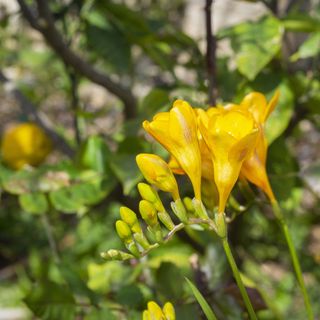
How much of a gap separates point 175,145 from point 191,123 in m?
0.03

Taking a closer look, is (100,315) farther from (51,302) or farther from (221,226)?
(221,226)

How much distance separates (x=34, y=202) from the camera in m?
1.29

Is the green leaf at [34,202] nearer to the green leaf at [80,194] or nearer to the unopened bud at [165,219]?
the green leaf at [80,194]

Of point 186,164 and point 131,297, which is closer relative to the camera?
point 186,164

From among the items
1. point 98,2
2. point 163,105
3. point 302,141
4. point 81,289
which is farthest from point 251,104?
point 302,141

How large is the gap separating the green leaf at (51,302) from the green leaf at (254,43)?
47 cm

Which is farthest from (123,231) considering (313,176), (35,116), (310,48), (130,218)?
(35,116)

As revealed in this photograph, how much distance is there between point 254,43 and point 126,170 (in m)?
0.31

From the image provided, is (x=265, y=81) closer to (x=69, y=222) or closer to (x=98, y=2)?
(x=98, y=2)

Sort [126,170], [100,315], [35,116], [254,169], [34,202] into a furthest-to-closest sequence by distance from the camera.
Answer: [35,116] < [34,202] < [126,170] < [100,315] < [254,169]

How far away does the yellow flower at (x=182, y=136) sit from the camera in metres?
0.74

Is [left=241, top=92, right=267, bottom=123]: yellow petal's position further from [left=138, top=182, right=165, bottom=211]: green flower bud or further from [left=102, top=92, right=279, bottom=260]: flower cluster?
[left=138, top=182, right=165, bottom=211]: green flower bud

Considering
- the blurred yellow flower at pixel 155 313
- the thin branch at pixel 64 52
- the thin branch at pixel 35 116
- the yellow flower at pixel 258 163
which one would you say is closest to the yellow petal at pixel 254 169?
the yellow flower at pixel 258 163

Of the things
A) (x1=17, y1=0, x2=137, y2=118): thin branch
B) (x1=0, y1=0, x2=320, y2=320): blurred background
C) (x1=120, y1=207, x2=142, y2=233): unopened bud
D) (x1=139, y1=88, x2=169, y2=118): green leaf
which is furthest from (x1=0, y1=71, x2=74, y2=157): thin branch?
(x1=120, y1=207, x2=142, y2=233): unopened bud
